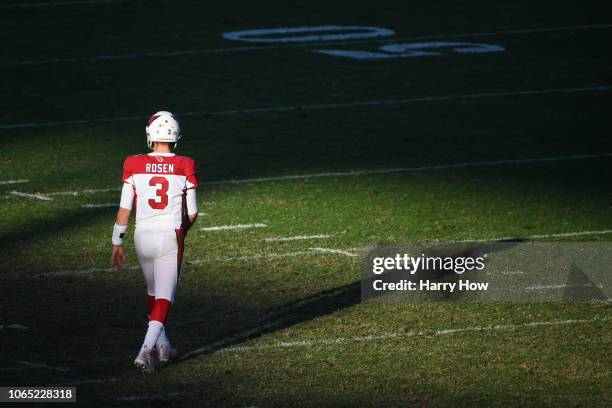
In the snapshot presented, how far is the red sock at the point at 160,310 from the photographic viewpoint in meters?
8.80

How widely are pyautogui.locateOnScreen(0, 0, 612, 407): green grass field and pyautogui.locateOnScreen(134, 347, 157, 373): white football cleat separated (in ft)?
0.25

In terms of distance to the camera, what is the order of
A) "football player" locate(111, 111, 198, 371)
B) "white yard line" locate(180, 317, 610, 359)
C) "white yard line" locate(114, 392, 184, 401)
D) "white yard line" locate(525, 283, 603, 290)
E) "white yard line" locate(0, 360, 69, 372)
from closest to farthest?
"white yard line" locate(114, 392, 184, 401) < "white yard line" locate(0, 360, 69, 372) < "football player" locate(111, 111, 198, 371) < "white yard line" locate(180, 317, 610, 359) < "white yard line" locate(525, 283, 603, 290)

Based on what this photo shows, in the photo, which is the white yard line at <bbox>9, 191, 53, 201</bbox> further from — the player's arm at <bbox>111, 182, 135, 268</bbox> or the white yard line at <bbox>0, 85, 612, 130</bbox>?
the player's arm at <bbox>111, 182, 135, 268</bbox>

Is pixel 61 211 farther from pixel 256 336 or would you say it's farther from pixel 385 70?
pixel 385 70

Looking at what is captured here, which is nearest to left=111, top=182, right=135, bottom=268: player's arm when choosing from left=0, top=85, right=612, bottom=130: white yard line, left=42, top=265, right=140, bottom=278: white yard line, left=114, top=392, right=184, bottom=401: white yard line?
left=114, top=392, right=184, bottom=401: white yard line

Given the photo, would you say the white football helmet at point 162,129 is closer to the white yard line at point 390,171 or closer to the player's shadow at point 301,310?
the player's shadow at point 301,310

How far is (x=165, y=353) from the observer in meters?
8.99

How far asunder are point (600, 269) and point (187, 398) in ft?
16.7

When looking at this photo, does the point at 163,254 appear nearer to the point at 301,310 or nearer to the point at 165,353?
the point at 165,353

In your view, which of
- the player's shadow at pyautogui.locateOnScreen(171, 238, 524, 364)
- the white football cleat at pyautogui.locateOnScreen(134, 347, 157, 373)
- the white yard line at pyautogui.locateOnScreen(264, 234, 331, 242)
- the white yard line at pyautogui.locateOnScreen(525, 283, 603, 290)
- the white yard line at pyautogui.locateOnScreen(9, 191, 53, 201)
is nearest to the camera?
the white football cleat at pyautogui.locateOnScreen(134, 347, 157, 373)

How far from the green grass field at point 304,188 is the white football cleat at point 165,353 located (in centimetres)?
21

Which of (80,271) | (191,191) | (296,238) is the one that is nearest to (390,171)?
(296,238)

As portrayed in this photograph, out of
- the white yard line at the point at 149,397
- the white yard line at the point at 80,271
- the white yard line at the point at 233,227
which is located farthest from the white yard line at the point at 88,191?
the white yard line at the point at 149,397

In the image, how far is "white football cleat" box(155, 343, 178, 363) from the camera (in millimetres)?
8977
